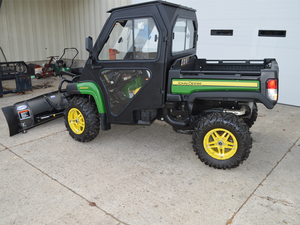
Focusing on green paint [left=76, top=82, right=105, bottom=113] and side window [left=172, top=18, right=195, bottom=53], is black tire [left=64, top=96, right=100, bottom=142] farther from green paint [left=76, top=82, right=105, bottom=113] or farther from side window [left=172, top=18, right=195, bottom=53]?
side window [left=172, top=18, right=195, bottom=53]

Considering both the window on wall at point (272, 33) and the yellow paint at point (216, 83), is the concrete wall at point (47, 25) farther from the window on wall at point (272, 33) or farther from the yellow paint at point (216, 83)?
the yellow paint at point (216, 83)

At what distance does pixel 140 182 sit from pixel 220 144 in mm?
1131

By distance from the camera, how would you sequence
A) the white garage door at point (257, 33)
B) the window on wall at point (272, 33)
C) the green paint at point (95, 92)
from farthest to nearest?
1. the window on wall at point (272, 33)
2. the white garage door at point (257, 33)
3. the green paint at point (95, 92)

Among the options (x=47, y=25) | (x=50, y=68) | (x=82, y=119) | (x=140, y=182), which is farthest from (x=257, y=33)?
(x=47, y=25)

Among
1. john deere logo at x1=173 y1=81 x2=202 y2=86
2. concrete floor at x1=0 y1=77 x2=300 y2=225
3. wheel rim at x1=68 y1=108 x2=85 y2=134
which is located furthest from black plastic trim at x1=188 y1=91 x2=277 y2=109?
wheel rim at x1=68 y1=108 x2=85 y2=134

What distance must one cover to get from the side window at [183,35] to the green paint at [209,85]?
1.82 feet

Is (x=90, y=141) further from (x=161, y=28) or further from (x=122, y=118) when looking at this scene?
(x=161, y=28)

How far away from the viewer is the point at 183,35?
4.13m

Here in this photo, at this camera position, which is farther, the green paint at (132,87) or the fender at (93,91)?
the fender at (93,91)

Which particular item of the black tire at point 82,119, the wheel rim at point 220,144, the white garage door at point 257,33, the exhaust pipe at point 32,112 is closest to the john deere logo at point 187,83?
the wheel rim at point 220,144

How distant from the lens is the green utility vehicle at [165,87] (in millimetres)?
3348

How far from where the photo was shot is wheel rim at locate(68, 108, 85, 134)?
4352 mm

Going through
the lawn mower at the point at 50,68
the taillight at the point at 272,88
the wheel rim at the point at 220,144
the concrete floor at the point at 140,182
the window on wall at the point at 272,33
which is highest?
the window on wall at the point at 272,33

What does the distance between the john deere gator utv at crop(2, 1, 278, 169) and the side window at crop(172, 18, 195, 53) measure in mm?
14
